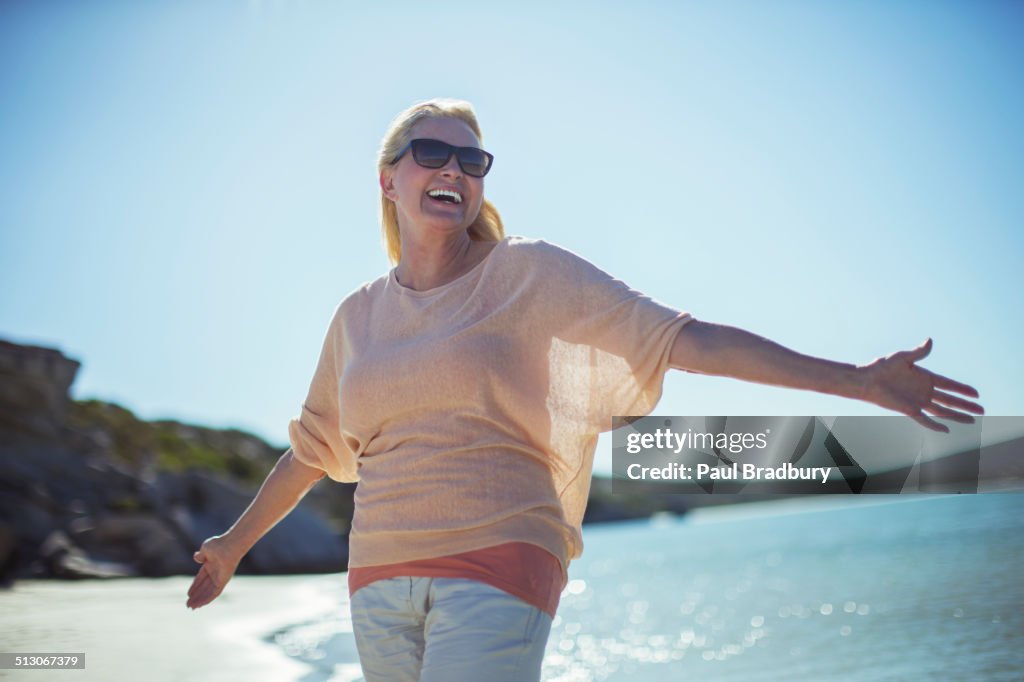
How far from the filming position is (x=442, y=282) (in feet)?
8.22

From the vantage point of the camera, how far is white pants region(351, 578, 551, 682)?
1921 mm

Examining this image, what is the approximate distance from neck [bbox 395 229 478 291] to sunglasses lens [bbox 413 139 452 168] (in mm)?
206

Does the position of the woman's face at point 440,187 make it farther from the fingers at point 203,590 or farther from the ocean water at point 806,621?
the ocean water at point 806,621

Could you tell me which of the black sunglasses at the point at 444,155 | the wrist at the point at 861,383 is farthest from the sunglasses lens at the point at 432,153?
the wrist at the point at 861,383

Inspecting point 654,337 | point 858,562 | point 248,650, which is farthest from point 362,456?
point 858,562

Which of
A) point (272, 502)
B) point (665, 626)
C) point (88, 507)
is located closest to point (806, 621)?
point (665, 626)

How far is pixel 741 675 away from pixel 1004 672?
2.81m

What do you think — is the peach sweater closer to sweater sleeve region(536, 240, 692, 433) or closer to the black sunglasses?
sweater sleeve region(536, 240, 692, 433)

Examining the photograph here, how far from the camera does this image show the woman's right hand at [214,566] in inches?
114

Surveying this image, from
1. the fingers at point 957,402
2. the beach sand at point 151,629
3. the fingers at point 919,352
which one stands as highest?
the fingers at point 919,352

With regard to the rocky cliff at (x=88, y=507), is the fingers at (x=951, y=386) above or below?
above

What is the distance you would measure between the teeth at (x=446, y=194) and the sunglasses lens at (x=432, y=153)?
7cm

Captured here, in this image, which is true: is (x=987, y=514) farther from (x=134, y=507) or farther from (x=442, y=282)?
(x=442, y=282)

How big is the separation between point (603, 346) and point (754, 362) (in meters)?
0.38
